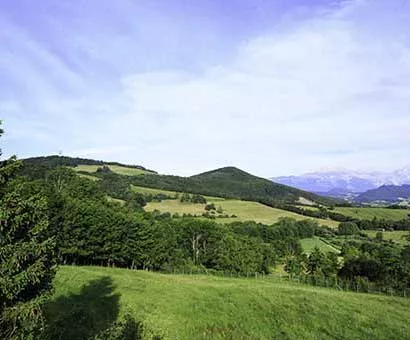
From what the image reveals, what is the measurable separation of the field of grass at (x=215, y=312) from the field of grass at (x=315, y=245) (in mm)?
87528

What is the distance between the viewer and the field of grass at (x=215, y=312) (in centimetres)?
3797

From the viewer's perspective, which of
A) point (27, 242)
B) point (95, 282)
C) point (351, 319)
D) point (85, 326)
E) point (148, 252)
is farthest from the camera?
point (148, 252)

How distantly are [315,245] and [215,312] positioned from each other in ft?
364

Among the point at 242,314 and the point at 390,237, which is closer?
the point at 242,314

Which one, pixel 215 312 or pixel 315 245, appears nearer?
pixel 215 312

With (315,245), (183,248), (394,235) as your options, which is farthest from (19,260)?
(394,235)

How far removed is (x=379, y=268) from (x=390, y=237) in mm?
77482

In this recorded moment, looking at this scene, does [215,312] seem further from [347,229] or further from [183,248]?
[347,229]

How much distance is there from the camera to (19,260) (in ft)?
66.0

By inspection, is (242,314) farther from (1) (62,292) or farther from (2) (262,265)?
(2) (262,265)

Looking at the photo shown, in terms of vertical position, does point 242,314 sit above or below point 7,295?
below

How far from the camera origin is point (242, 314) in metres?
45.3

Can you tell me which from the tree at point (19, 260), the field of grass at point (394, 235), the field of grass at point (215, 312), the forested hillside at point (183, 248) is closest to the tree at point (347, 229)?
the field of grass at point (394, 235)

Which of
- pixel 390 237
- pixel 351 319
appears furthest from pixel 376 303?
pixel 390 237
